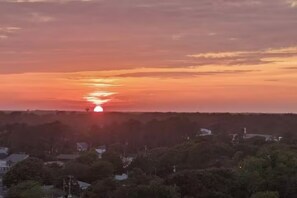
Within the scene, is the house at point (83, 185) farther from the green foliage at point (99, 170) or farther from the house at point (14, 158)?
the house at point (14, 158)

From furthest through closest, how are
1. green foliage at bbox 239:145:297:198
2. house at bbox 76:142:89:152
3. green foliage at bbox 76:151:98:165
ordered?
house at bbox 76:142:89:152
green foliage at bbox 76:151:98:165
green foliage at bbox 239:145:297:198

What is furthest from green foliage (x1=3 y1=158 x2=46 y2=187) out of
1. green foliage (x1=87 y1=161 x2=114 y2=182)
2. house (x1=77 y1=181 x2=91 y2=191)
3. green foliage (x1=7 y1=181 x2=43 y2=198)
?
green foliage (x1=7 y1=181 x2=43 y2=198)

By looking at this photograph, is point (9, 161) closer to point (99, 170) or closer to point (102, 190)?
point (99, 170)

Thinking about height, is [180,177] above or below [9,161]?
above

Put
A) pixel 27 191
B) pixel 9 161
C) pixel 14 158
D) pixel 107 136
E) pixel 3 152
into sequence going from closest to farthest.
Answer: pixel 27 191, pixel 9 161, pixel 14 158, pixel 3 152, pixel 107 136

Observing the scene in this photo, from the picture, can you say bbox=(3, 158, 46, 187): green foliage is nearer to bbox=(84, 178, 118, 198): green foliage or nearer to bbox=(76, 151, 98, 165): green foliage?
bbox=(76, 151, 98, 165): green foliage

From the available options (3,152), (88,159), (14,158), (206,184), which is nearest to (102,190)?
(206,184)

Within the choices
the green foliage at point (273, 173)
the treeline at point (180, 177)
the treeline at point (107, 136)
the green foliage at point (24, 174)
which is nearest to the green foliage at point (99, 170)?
the treeline at point (180, 177)

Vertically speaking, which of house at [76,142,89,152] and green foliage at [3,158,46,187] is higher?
house at [76,142,89,152]
